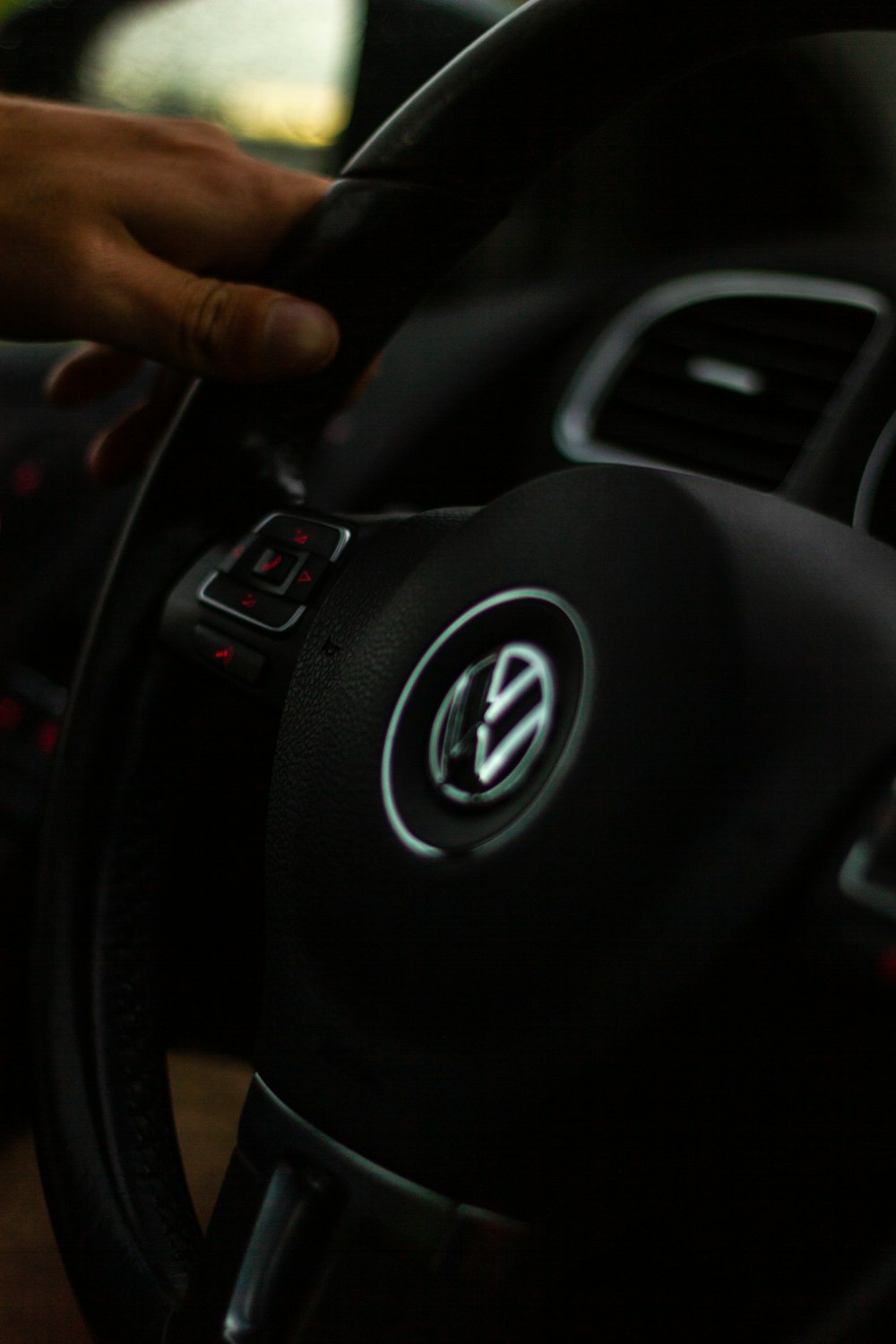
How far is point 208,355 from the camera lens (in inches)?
37.5

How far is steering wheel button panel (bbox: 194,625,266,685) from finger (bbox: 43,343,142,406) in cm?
65

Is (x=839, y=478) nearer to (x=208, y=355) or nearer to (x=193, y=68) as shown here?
(x=208, y=355)

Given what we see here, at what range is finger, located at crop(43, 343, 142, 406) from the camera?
1.47m

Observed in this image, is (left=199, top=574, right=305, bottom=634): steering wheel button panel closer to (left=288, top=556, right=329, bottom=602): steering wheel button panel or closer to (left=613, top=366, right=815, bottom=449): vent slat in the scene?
(left=288, top=556, right=329, bottom=602): steering wheel button panel

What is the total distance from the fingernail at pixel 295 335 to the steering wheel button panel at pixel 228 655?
→ 0.18 meters

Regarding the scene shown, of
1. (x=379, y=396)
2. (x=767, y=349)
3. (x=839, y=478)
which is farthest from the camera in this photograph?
(x=379, y=396)

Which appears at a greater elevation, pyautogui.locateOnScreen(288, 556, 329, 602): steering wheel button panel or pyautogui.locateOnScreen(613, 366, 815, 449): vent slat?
pyautogui.locateOnScreen(288, 556, 329, 602): steering wheel button panel

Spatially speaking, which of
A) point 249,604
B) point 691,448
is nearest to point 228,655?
point 249,604

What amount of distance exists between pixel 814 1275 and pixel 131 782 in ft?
1.83

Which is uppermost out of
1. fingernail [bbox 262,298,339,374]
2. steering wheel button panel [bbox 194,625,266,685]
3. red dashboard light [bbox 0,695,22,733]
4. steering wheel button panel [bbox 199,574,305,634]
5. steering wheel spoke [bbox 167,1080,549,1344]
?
fingernail [bbox 262,298,339,374]

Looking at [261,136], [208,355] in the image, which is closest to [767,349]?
[261,136]

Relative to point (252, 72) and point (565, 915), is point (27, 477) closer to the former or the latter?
point (252, 72)

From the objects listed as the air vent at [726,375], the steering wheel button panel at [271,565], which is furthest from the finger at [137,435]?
the air vent at [726,375]

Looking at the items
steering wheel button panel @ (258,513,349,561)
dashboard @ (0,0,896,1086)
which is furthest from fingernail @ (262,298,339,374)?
dashboard @ (0,0,896,1086)
